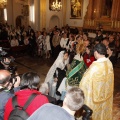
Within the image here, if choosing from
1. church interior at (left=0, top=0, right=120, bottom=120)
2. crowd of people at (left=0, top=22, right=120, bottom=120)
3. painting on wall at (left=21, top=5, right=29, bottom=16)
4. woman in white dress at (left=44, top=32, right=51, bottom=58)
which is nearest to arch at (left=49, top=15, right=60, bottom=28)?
church interior at (left=0, top=0, right=120, bottom=120)

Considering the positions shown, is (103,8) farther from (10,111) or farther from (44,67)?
(10,111)

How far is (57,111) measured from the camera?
1.63 meters

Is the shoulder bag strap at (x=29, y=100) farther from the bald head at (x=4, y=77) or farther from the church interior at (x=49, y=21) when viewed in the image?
the church interior at (x=49, y=21)

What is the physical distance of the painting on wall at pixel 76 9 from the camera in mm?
16453

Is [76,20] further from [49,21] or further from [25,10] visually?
[25,10]

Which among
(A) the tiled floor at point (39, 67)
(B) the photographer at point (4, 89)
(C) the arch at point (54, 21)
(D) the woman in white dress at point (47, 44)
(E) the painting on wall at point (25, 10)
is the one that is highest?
(E) the painting on wall at point (25, 10)

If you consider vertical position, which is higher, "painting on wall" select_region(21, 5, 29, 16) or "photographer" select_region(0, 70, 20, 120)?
"painting on wall" select_region(21, 5, 29, 16)

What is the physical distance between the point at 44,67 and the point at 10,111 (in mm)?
6415

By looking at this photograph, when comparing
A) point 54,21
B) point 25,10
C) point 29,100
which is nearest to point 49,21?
point 54,21

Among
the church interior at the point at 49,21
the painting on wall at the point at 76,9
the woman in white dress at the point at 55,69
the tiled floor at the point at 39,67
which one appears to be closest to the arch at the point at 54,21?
the church interior at the point at 49,21

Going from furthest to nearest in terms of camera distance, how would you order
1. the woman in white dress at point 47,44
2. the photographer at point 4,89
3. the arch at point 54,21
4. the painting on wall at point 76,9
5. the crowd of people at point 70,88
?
the arch at point 54,21
the painting on wall at point 76,9
the woman in white dress at point 47,44
the photographer at point 4,89
the crowd of people at point 70,88

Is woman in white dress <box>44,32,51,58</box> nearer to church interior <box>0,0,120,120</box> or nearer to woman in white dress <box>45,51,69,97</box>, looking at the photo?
church interior <box>0,0,120,120</box>

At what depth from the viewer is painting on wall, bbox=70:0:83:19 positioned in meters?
16.5

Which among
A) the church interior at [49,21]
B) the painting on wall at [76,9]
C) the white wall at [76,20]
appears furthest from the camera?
the painting on wall at [76,9]
